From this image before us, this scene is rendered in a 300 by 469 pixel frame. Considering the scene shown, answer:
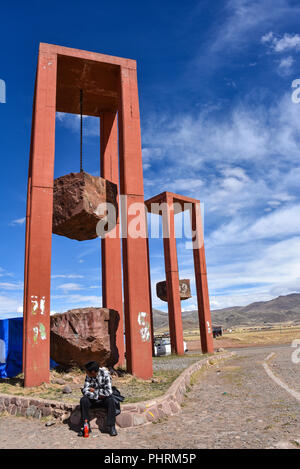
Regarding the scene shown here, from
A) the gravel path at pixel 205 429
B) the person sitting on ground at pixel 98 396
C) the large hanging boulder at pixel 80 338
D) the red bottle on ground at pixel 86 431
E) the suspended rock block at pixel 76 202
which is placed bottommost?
the gravel path at pixel 205 429

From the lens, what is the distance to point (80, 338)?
10305 millimetres

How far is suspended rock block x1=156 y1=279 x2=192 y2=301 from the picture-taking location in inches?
979

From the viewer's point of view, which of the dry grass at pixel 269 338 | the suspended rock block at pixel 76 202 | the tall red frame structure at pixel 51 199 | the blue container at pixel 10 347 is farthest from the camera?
the dry grass at pixel 269 338

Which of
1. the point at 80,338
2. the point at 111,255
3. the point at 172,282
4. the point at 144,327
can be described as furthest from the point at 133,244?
the point at 172,282

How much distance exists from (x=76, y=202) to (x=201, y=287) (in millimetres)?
13140

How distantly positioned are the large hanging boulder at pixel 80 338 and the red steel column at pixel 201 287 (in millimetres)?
12097

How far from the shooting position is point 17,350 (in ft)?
41.9

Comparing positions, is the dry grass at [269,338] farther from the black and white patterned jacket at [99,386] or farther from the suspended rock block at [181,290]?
the black and white patterned jacket at [99,386]

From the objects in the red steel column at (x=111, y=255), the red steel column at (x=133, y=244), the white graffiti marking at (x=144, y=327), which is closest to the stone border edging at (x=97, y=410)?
the red steel column at (x=133, y=244)

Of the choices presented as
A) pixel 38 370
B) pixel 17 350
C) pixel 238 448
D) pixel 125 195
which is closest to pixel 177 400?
pixel 238 448

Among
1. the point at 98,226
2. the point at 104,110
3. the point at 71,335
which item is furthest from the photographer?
the point at 104,110

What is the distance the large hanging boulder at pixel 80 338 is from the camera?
10.3 meters
